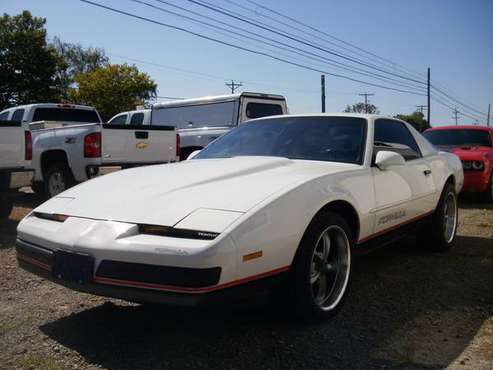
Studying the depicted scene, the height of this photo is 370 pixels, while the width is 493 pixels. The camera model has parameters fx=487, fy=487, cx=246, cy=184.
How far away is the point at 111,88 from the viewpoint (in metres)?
38.5

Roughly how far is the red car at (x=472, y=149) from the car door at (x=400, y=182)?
4.72 meters

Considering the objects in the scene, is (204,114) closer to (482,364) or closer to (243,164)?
(243,164)

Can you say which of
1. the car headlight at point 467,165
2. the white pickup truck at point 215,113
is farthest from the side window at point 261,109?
the car headlight at point 467,165

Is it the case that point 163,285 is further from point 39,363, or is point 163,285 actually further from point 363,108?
point 363,108

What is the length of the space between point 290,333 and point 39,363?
139cm

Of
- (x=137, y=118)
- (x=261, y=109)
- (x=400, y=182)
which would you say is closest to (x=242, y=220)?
(x=400, y=182)

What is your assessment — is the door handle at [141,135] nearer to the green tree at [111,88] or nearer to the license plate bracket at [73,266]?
the license plate bracket at [73,266]

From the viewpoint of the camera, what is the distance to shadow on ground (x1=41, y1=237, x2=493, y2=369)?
8.44 feet

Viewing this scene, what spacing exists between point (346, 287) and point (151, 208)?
1.45 meters

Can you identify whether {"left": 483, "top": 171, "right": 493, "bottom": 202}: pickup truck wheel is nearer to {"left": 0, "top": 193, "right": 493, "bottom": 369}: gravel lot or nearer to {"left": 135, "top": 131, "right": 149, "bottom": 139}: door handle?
{"left": 0, "top": 193, "right": 493, "bottom": 369}: gravel lot

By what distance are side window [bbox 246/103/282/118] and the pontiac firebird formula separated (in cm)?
673

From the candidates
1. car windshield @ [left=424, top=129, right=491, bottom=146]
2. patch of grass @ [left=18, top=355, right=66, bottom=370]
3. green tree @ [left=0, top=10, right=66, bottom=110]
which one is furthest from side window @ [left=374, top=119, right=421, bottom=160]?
green tree @ [left=0, top=10, right=66, bottom=110]

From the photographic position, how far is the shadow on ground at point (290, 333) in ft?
8.44

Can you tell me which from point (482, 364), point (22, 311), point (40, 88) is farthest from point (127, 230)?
point (40, 88)
